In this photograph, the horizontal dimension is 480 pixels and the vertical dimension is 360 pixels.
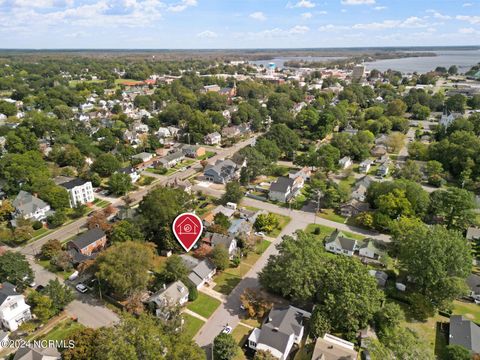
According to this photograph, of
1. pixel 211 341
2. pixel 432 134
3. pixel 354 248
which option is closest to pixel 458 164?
pixel 432 134

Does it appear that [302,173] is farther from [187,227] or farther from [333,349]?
[333,349]

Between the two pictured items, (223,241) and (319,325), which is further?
(223,241)

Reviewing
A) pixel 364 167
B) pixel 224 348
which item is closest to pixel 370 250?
pixel 224 348

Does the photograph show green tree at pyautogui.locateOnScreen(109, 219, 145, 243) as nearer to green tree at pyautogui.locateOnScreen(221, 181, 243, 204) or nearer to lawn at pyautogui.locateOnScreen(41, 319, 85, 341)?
lawn at pyautogui.locateOnScreen(41, 319, 85, 341)

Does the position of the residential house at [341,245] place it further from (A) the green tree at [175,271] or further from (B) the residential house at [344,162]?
(B) the residential house at [344,162]

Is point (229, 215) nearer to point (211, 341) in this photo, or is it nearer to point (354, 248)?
point (354, 248)
